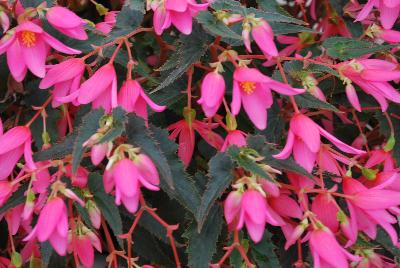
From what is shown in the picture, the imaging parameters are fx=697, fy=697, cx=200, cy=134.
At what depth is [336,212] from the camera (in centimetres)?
74

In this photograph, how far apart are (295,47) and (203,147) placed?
246mm

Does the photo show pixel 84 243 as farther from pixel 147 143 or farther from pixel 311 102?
pixel 311 102

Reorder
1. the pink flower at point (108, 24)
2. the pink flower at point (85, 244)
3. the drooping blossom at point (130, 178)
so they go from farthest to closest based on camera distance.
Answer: the pink flower at point (108, 24) → the pink flower at point (85, 244) → the drooping blossom at point (130, 178)

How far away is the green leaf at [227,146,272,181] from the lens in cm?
68

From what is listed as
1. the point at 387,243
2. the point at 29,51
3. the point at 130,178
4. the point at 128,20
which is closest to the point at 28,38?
the point at 29,51

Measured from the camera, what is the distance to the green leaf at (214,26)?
2.33ft

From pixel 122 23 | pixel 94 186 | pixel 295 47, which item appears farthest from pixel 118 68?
pixel 295 47

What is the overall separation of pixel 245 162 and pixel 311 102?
111 millimetres

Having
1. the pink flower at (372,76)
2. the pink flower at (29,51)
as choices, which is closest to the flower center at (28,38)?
the pink flower at (29,51)

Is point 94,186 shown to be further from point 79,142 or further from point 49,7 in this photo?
point 49,7

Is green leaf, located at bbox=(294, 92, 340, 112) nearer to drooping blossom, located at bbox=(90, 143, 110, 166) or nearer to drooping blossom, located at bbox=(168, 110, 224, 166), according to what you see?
drooping blossom, located at bbox=(168, 110, 224, 166)

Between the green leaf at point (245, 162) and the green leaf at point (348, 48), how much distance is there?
196mm

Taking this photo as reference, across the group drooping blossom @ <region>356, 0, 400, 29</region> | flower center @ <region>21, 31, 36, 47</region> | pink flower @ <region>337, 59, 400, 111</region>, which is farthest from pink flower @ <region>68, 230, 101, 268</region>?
drooping blossom @ <region>356, 0, 400, 29</region>

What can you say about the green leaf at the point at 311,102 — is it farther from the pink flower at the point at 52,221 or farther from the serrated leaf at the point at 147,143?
the pink flower at the point at 52,221
